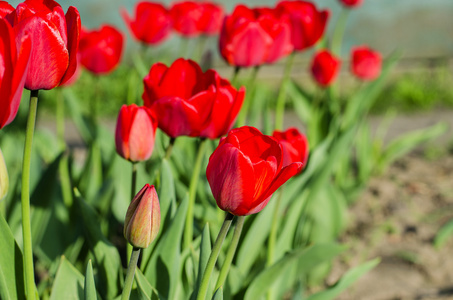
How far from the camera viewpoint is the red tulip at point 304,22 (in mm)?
1587

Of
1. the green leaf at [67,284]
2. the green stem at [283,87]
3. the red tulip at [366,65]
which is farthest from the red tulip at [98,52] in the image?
the red tulip at [366,65]

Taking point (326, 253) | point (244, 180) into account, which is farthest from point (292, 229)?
point (244, 180)

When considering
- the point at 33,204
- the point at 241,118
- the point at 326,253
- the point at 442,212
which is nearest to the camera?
the point at 326,253

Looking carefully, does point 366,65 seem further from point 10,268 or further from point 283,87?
point 10,268

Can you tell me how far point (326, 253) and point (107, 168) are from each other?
78 cm

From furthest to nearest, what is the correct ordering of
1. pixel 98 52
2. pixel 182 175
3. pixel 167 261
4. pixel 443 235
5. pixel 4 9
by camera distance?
pixel 443 235, pixel 98 52, pixel 182 175, pixel 167 261, pixel 4 9

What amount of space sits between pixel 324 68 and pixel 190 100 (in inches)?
49.3

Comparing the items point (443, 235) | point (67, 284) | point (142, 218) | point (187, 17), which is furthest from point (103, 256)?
point (443, 235)

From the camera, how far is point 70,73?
71 cm

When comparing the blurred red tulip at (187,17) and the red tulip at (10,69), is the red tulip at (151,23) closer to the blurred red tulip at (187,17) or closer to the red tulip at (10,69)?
the blurred red tulip at (187,17)

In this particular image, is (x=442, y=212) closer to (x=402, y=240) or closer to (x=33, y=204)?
(x=402, y=240)

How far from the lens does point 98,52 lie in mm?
1688

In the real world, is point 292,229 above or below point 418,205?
above

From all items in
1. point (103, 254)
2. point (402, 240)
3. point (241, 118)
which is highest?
point (241, 118)
